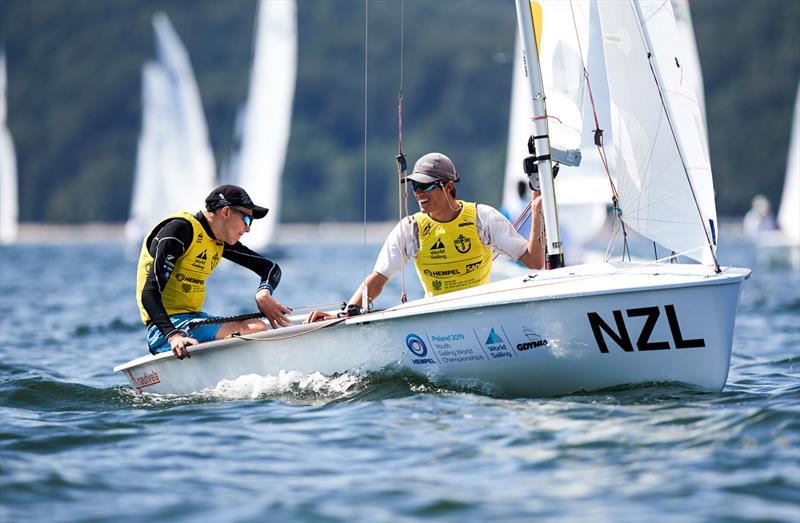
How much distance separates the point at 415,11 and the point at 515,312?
12572 cm

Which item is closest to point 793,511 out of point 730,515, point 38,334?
point 730,515

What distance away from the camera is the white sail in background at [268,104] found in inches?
1006

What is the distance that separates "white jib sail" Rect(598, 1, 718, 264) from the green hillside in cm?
7110

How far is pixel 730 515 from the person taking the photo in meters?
3.86

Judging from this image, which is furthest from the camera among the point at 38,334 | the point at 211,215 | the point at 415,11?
the point at 415,11

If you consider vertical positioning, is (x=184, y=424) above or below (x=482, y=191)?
below

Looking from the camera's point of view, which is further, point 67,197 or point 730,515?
point 67,197

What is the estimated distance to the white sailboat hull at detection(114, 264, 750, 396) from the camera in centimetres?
538

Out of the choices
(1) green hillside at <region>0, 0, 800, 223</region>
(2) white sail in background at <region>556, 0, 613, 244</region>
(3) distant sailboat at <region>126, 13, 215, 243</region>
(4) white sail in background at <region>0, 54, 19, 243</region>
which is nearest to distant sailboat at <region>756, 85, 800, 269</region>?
(2) white sail in background at <region>556, 0, 613, 244</region>

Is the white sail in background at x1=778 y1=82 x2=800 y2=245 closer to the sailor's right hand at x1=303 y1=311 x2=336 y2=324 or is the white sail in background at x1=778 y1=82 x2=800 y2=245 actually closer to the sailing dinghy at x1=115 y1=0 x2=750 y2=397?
the sailing dinghy at x1=115 y1=0 x2=750 y2=397

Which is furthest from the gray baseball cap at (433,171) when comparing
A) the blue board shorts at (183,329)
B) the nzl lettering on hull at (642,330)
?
the blue board shorts at (183,329)

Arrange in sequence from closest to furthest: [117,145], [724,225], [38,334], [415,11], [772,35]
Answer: [38,334]
[724,225]
[772,35]
[117,145]
[415,11]

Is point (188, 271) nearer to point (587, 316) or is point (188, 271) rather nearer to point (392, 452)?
point (392, 452)

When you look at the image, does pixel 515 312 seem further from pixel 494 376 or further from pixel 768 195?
pixel 768 195
